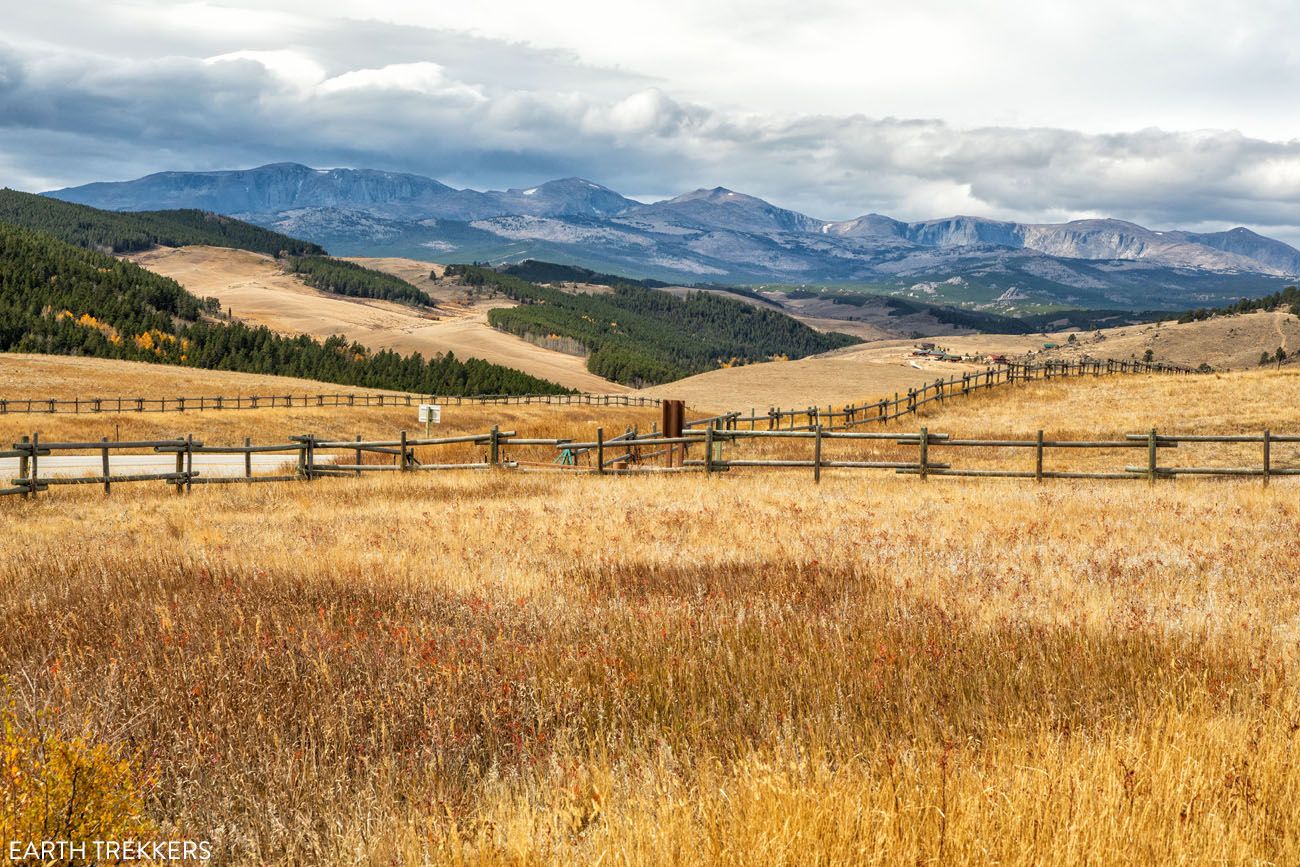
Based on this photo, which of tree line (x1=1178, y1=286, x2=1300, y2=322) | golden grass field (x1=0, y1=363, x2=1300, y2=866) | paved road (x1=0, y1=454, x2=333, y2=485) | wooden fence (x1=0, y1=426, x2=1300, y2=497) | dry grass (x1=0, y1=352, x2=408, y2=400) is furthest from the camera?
tree line (x1=1178, y1=286, x2=1300, y2=322)

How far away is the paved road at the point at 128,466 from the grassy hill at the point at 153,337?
342ft

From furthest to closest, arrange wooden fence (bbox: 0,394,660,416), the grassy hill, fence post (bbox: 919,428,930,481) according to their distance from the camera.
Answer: the grassy hill < wooden fence (bbox: 0,394,660,416) < fence post (bbox: 919,428,930,481)

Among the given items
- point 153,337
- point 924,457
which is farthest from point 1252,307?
point 153,337

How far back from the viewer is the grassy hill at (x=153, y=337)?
133 m

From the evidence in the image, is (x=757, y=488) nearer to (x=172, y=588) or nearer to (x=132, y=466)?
(x=172, y=588)

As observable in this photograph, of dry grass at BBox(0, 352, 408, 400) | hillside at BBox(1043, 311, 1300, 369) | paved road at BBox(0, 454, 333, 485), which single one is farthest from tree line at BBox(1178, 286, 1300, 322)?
paved road at BBox(0, 454, 333, 485)

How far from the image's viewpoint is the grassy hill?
13300 centimetres

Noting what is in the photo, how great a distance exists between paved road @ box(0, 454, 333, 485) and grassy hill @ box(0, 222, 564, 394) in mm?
104131

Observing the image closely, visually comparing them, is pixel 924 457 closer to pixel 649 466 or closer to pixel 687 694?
pixel 649 466

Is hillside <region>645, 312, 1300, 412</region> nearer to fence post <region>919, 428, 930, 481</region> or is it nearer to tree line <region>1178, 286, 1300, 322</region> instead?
tree line <region>1178, 286, 1300, 322</region>

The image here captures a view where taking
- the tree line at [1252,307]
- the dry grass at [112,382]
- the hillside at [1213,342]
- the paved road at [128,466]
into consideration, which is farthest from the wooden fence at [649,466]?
the tree line at [1252,307]

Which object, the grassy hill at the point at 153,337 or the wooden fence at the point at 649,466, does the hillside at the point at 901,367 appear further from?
the wooden fence at the point at 649,466

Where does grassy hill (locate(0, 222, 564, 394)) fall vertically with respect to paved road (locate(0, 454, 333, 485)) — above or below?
above

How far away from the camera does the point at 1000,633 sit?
7180 millimetres
